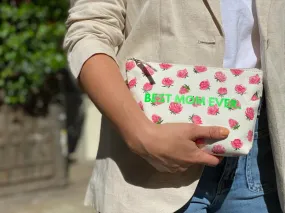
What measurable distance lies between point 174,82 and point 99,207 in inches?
15.9

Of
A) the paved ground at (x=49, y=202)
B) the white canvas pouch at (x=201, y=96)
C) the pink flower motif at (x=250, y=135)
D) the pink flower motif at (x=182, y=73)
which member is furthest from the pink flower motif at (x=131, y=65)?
the paved ground at (x=49, y=202)

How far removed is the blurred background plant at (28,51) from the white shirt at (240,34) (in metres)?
3.30

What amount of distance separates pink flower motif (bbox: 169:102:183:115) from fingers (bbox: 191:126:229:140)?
8 cm

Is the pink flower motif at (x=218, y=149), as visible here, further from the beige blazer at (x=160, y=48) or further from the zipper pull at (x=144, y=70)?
the zipper pull at (x=144, y=70)

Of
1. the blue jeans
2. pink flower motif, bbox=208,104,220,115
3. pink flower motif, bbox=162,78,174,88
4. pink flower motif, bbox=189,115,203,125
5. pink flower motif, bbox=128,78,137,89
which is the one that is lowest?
the blue jeans

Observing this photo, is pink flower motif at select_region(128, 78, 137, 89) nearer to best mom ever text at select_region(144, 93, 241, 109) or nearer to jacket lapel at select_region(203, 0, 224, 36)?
best mom ever text at select_region(144, 93, 241, 109)

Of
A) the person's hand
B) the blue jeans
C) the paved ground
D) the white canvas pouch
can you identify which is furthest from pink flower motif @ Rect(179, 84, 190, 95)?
the paved ground

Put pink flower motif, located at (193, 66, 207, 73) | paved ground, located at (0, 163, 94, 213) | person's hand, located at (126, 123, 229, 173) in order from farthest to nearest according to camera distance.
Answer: paved ground, located at (0, 163, 94, 213) → pink flower motif, located at (193, 66, 207, 73) → person's hand, located at (126, 123, 229, 173)

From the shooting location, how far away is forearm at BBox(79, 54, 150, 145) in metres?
1.20

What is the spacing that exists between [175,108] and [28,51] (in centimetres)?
347

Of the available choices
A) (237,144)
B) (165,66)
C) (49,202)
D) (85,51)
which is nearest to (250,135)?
(237,144)

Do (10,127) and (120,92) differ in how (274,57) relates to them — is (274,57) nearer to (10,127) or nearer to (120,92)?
(120,92)

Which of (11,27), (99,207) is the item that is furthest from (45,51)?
(99,207)

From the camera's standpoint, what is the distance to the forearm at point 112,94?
120cm
